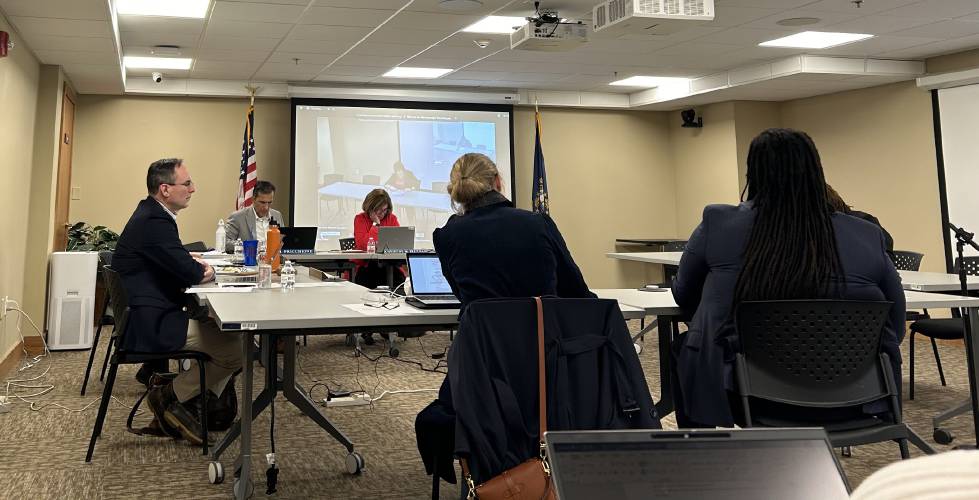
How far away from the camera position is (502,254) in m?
2.04

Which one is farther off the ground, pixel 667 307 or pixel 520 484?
pixel 667 307

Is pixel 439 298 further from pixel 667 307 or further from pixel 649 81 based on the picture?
pixel 649 81

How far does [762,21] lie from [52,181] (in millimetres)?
6197

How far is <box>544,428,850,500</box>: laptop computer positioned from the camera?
2.24 ft

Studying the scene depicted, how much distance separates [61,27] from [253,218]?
1.84 metres

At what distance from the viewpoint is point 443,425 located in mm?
1911

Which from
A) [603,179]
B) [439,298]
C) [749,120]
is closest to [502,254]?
[439,298]

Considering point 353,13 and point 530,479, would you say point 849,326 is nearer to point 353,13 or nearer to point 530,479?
point 530,479

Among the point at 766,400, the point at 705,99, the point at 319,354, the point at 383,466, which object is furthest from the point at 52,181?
the point at 705,99

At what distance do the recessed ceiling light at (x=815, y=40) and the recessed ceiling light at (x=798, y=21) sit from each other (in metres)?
0.34

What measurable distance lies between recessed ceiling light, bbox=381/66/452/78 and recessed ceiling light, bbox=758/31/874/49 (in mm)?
3247

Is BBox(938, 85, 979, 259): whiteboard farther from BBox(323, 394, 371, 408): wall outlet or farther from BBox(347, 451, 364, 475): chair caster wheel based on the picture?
BBox(347, 451, 364, 475): chair caster wheel

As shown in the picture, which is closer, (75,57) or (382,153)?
(75,57)

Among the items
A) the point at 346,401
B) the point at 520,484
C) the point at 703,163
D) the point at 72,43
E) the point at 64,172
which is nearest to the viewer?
the point at 520,484
